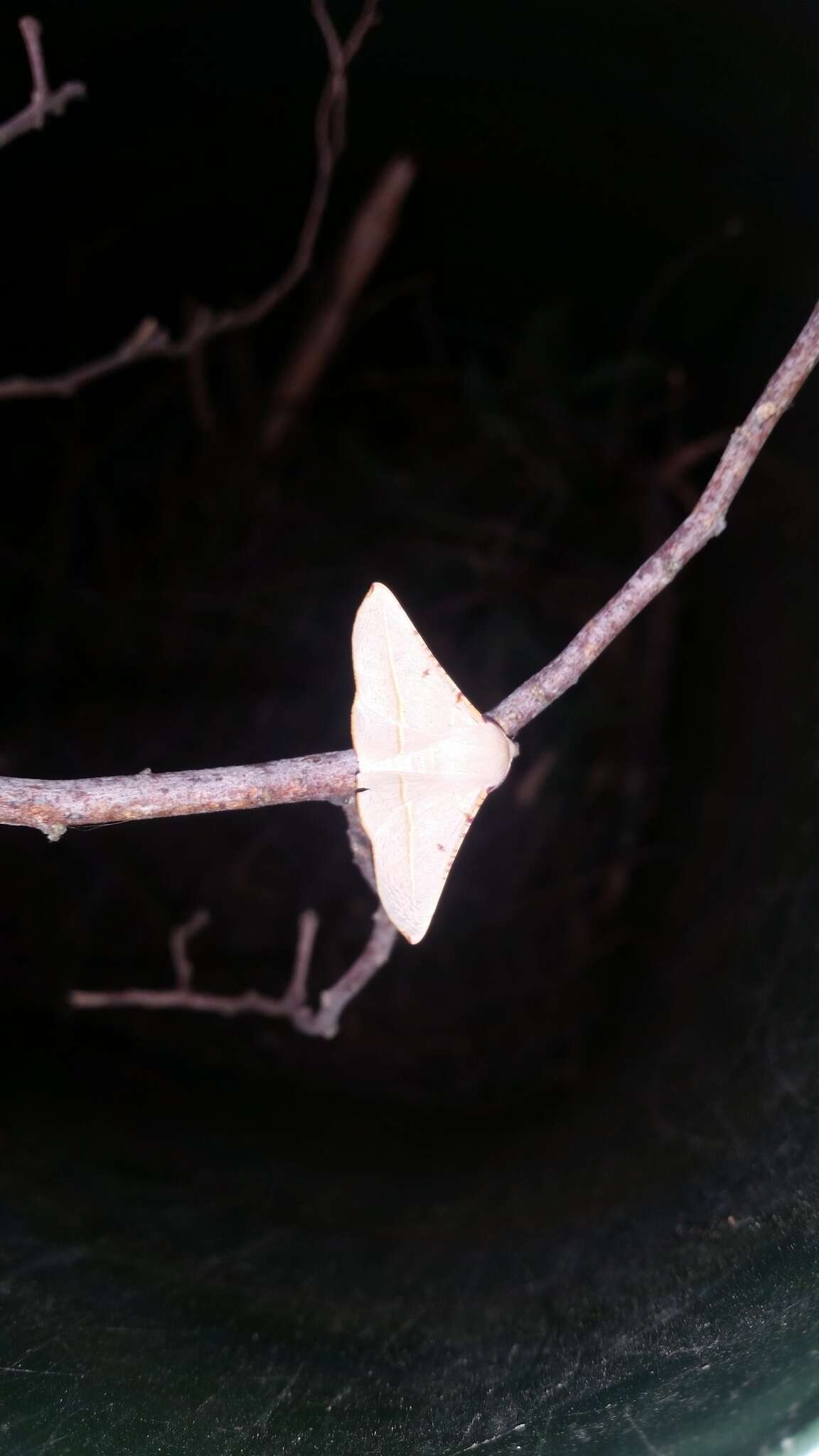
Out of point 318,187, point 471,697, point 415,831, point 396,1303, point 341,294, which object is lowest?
point 396,1303

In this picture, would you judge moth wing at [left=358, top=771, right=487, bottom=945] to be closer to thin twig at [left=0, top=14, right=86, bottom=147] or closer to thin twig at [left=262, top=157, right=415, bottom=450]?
thin twig at [left=0, top=14, right=86, bottom=147]

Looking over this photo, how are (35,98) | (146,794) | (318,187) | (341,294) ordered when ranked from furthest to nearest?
(341,294)
(318,187)
(35,98)
(146,794)

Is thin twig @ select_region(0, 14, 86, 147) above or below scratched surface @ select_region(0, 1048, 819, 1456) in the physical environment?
above

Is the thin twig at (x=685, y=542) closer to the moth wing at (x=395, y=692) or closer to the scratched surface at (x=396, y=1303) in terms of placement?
the moth wing at (x=395, y=692)

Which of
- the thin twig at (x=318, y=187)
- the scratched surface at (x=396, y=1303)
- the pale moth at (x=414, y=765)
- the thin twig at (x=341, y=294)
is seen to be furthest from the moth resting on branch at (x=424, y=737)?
the thin twig at (x=341, y=294)

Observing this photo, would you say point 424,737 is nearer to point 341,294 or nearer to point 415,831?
point 415,831

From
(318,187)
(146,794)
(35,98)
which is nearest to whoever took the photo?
(146,794)

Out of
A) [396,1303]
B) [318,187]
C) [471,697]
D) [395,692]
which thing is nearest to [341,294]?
[318,187]

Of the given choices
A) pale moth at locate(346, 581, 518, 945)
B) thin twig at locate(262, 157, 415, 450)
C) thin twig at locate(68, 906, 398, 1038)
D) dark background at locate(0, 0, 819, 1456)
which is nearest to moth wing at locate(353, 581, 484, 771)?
pale moth at locate(346, 581, 518, 945)
